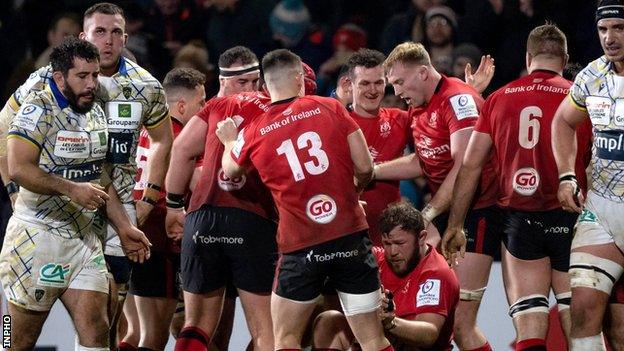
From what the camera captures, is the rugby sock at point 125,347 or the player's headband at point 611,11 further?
the rugby sock at point 125,347

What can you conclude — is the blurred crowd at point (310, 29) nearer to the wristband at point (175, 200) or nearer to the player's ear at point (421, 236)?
the player's ear at point (421, 236)

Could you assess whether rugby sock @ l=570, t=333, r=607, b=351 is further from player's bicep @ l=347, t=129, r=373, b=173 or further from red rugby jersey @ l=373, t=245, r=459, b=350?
player's bicep @ l=347, t=129, r=373, b=173

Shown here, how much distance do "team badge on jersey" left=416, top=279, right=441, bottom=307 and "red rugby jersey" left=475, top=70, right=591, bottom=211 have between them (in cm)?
71

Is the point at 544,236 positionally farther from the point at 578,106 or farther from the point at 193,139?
the point at 193,139

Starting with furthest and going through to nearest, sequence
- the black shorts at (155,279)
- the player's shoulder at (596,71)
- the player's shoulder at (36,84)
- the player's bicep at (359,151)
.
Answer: the black shorts at (155,279)
the player's shoulder at (36,84)
the player's bicep at (359,151)
the player's shoulder at (596,71)

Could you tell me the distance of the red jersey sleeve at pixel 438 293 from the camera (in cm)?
785

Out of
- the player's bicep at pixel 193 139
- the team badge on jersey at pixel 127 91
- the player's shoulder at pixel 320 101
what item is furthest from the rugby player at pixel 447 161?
the team badge on jersey at pixel 127 91

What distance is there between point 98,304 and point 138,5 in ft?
19.1

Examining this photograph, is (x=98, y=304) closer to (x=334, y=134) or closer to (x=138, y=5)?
(x=334, y=134)

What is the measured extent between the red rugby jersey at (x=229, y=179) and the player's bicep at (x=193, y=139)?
4 centimetres

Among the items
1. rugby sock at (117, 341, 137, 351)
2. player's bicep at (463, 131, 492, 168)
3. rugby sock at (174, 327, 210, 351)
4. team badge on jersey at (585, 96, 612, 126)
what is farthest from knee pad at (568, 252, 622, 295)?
rugby sock at (117, 341, 137, 351)

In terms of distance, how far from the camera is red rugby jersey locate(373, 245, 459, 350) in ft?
25.8

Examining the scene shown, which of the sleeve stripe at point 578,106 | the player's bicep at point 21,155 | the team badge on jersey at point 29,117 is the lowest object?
the player's bicep at point 21,155

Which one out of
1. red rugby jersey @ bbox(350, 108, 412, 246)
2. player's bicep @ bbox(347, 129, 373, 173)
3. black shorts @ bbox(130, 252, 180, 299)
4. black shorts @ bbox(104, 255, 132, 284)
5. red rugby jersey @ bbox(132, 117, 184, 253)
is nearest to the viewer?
player's bicep @ bbox(347, 129, 373, 173)
